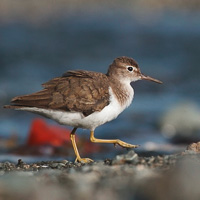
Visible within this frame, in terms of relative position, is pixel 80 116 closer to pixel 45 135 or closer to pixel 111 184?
pixel 111 184

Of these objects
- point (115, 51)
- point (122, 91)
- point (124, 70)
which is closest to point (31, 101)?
point (122, 91)

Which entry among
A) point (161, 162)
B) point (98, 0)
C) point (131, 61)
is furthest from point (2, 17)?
point (161, 162)

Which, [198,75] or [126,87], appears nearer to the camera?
[126,87]

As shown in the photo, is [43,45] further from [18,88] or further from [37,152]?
[37,152]

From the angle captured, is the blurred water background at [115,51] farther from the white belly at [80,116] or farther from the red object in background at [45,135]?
the white belly at [80,116]

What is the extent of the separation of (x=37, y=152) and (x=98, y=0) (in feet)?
62.0

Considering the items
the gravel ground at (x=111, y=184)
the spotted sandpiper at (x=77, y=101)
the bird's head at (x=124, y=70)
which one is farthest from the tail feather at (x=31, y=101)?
the gravel ground at (x=111, y=184)

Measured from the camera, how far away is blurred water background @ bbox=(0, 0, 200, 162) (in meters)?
16.5

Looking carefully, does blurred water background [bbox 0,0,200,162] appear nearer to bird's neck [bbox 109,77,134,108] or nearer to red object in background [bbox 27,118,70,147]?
red object in background [bbox 27,118,70,147]

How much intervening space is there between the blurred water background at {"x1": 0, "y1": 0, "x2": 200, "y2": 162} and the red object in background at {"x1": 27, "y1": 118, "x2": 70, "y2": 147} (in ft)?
2.40

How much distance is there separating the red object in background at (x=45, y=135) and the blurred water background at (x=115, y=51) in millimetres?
731

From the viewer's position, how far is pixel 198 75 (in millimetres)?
21906

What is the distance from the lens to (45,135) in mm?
14648

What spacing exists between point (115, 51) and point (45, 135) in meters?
10.7
